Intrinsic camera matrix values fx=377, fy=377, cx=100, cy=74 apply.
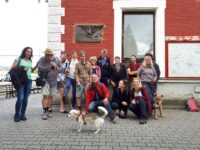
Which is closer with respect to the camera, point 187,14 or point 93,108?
point 93,108

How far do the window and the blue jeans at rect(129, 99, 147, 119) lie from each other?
350cm

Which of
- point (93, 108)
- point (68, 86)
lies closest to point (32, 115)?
point (68, 86)

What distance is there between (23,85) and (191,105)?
5521 millimetres

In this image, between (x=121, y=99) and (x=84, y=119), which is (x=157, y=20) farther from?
(x=84, y=119)

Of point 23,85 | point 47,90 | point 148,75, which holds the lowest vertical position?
point 47,90

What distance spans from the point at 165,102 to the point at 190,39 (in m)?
2.30

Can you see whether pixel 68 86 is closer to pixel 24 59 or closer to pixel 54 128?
pixel 24 59

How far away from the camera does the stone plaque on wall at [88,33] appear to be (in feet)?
42.6

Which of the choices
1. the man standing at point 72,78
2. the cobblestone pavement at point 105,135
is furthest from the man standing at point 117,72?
the cobblestone pavement at point 105,135

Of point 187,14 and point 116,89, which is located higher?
point 187,14

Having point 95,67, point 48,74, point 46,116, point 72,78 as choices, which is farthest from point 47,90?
point 95,67

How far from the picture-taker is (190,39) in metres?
12.8

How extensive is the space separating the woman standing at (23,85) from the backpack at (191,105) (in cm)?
527

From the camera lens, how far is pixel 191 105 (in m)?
12.3
